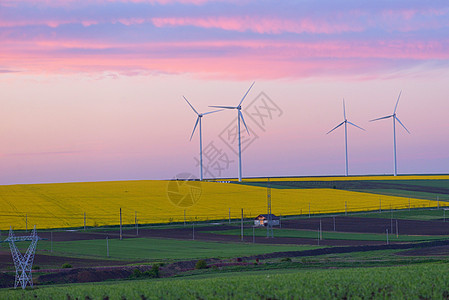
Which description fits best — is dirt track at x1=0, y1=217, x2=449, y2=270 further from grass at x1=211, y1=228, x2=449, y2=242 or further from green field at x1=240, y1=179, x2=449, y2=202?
green field at x1=240, y1=179, x2=449, y2=202

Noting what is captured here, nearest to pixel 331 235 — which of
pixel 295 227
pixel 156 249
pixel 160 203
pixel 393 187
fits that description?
pixel 295 227

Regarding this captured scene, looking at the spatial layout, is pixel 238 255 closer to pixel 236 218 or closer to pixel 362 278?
pixel 362 278

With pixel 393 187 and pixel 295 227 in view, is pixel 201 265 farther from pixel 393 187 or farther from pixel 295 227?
pixel 393 187

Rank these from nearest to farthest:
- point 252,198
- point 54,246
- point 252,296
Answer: point 252,296 < point 54,246 < point 252,198

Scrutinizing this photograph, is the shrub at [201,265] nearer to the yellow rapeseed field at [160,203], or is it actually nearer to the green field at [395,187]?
the yellow rapeseed field at [160,203]

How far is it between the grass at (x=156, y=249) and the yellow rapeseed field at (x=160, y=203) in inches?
881

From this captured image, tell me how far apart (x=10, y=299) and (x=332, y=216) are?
98.1 meters

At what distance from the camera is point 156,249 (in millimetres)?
79188

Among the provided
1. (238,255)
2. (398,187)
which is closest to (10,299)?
(238,255)

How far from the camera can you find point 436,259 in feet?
187

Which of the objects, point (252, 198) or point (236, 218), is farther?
point (252, 198)

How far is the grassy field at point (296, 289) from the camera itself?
32.0 meters

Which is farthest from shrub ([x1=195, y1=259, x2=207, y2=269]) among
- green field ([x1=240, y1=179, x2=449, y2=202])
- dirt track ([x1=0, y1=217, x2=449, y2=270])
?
green field ([x1=240, y1=179, x2=449, y2=202])

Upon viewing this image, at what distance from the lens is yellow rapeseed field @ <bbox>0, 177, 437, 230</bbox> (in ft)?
381
